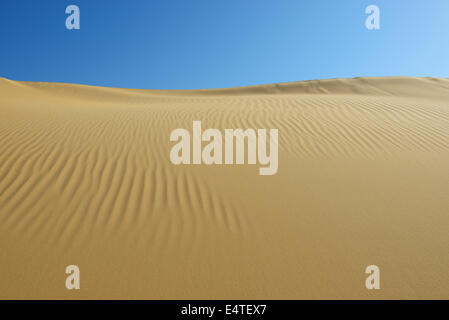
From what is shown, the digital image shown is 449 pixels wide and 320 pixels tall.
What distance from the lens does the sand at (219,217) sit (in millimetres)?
A: 2650

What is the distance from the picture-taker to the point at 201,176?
15.6 ft

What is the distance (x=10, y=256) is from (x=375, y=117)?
903cm

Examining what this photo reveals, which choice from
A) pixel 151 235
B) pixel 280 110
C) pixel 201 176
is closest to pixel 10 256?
pixel 151 235

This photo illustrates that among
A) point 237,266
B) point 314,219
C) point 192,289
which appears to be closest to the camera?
point 192,289

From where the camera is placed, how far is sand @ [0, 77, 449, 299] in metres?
2.65

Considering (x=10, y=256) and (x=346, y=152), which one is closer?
(x=10, y=256)

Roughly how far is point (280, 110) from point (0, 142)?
7.50 meters

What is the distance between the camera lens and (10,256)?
9.60ft

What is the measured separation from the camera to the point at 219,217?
3.67 metres

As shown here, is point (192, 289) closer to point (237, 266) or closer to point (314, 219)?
point (237, 266)
